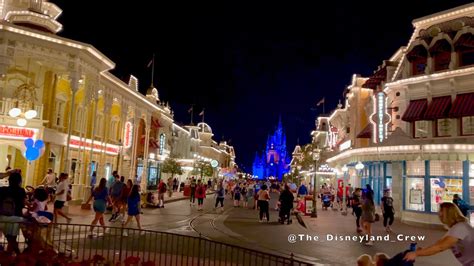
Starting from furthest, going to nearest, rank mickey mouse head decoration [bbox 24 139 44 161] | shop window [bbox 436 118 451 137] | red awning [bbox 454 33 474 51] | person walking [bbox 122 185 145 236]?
shop window [bbox 436 118 451 137]
red awning [bbox 454 33 474 51]
mickey mouse head decoration [bbox 24 139 44 161]
person walking [bbox 122 185 145 236]

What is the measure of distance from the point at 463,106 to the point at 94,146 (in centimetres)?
2326

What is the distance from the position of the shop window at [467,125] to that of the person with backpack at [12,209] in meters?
21.2

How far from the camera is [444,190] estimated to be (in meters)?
21.1

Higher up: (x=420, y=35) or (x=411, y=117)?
(x=420, y=35)

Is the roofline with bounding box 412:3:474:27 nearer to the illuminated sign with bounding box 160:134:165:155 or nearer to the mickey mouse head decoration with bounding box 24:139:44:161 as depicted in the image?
the mickey mouse head decoration with bounding box 24:139:44:161

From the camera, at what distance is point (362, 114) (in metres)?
35.1

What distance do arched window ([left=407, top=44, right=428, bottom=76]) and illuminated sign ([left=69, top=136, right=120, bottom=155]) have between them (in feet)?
64.5

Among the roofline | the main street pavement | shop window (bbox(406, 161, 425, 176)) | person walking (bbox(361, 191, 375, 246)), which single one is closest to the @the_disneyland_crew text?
the main street pavement

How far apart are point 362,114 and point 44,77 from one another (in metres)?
24.2

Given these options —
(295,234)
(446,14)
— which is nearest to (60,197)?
(295,234)

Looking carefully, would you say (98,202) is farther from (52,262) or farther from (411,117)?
(411,117)

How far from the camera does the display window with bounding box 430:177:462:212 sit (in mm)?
20844

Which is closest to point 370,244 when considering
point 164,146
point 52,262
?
point 52,262

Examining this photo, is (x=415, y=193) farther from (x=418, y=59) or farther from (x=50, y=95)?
(x=50, y=95)
